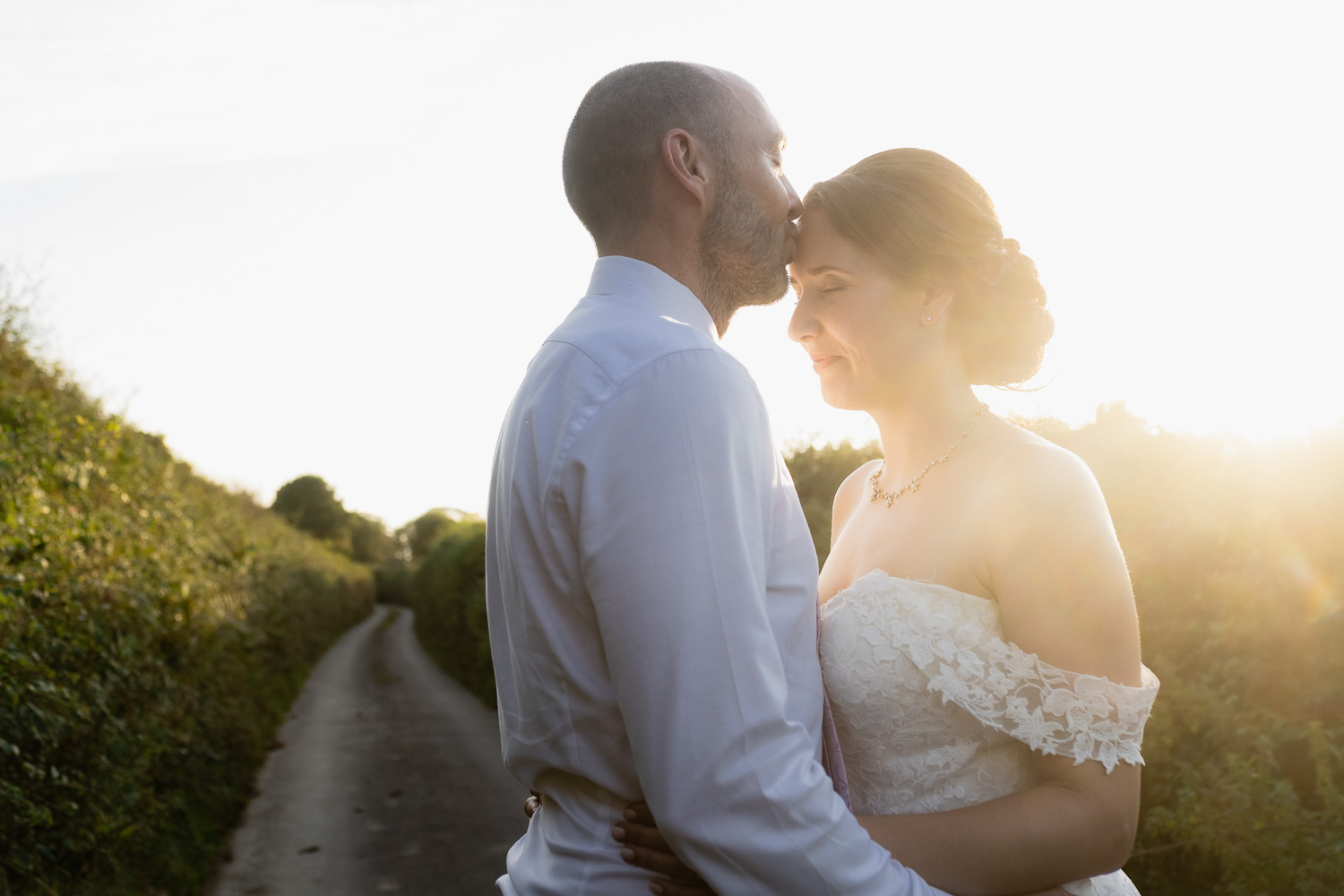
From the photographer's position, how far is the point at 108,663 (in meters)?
5.54

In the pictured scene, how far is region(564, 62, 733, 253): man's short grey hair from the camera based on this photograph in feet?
5.76

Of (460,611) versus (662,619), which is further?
(460,611)

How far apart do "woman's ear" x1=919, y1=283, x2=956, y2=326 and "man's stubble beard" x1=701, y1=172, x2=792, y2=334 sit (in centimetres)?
54

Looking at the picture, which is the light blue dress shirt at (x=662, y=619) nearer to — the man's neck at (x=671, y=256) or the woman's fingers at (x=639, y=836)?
the woman's fingers at (x=639, y=836)

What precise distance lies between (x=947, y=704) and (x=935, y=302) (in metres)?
1.05

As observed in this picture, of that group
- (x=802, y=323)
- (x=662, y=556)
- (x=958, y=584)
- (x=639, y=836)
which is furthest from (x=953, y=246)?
(x=639, y=836)

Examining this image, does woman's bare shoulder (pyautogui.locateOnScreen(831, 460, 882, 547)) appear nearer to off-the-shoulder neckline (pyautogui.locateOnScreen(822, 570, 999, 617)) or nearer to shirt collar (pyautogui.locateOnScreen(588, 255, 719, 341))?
off-the-shoulder neckline (pyautogui.locateOnScreen(822, 570, 999, 617))

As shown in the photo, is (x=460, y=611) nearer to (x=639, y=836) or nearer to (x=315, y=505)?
(x=639, y=836)

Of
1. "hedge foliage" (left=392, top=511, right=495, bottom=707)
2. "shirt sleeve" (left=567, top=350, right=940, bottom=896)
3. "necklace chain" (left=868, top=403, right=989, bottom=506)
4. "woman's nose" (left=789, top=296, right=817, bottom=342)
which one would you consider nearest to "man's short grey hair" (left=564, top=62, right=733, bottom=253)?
"shirt sleeve" (left=567, top=350, right=940, bottom=896)

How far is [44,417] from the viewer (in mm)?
8234

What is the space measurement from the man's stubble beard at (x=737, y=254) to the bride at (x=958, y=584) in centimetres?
40

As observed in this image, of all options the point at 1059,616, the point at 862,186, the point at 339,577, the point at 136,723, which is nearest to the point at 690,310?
the point at 862,186

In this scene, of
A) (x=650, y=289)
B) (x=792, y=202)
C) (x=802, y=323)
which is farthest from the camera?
(x=802, y=323)

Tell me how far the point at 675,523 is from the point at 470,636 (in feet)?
49.3
